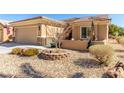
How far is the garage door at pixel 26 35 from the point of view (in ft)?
23.4

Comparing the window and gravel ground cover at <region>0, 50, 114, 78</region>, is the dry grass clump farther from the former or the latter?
the window

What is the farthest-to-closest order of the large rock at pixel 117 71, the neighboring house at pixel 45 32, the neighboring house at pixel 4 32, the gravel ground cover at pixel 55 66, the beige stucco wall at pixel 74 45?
the neighboring house at pixel 4 32
the beige stucco wall at pixel 74 45
the neighboring house at pixel 45 32
the gravel ground cover at pixel 55 66
the large rock at pixel 117 71

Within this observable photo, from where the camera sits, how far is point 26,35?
7.46 metres

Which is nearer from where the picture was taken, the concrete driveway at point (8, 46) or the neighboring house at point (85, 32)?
the concrete driveway at point (8, 46)

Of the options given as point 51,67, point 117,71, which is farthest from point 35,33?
point 117,71

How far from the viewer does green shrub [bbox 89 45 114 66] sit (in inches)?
252

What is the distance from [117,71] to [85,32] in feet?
12.0

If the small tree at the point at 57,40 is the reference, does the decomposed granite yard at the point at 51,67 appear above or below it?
below

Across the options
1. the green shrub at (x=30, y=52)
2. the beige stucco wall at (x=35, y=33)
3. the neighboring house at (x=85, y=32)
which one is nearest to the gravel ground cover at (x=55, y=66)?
the green shrub at (x=30, y=52)

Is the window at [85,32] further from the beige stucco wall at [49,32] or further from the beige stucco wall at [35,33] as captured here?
the beige stucco wall at [49,32]

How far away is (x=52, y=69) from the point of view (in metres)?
6.28
